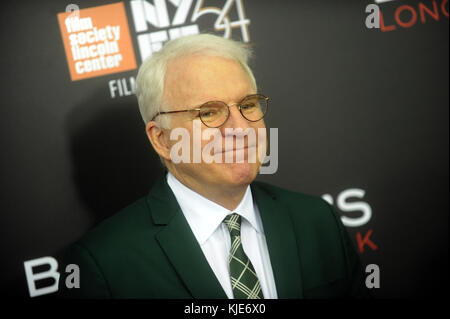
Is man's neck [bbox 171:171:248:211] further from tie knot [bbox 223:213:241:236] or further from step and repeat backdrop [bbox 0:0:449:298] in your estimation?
step and repeat backdrop [bbox 0:0:449:298]

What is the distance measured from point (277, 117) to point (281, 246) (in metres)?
0.64

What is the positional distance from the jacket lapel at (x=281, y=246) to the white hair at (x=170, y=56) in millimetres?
453

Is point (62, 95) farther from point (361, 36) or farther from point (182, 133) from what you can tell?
point (361, 36)

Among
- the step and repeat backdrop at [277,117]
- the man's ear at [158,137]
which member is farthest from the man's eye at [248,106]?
the step and repeat backdrop at [277,117]

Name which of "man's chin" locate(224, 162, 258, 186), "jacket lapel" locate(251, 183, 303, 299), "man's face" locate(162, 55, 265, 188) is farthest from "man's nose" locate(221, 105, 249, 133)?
"jacket lapel" locate(251, 183, 303, 299)

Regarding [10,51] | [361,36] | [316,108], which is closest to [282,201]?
[316,108]

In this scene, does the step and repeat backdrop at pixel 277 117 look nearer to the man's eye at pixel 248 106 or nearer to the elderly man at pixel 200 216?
the elderly man at pixel 200 216

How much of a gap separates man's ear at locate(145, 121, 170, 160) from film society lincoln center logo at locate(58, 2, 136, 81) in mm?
411

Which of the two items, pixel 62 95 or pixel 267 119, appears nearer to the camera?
pixel 62 95

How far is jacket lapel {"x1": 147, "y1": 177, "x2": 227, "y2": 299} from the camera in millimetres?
1363

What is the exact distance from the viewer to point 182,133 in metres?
1.39

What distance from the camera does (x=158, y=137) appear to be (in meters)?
1.47
